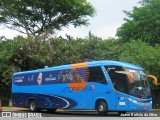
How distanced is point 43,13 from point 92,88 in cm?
2616

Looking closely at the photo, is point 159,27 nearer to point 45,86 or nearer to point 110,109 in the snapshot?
point 45,86

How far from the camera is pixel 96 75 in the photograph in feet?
77.0

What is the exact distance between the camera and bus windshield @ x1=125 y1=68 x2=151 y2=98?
22594 mm

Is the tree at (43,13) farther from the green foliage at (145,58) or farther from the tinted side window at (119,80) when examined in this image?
the tinted side window at (119,80)

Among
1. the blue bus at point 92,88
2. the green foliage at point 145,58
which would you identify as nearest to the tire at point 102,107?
the blue bus at point 92,88

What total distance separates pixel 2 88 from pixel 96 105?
68.5ft

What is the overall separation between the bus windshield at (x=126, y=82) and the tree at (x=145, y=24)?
77.2 feet

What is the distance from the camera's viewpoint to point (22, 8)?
47281 mm

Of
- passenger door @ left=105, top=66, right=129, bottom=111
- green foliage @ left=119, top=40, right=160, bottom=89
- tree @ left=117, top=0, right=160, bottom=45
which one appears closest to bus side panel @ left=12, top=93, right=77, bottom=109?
passenger door @ left=105, top=66, right=129, bottom=111

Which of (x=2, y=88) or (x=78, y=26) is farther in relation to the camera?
(x=78, y=26)

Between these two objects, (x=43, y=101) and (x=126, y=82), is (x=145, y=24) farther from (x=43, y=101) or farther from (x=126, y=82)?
(x=126, y=82)

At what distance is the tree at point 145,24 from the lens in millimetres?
46594

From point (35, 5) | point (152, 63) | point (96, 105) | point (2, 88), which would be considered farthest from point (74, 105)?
point (35, 5)

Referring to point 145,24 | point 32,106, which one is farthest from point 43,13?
point 32,106
